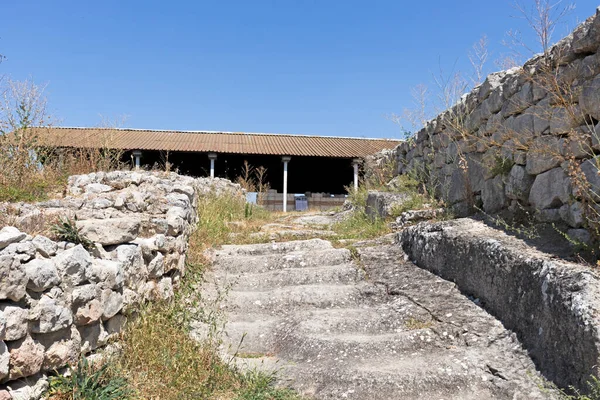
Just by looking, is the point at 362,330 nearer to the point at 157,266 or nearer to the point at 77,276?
the point at 157,266

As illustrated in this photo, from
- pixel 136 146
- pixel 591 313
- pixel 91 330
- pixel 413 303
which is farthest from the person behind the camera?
pixel 136 146

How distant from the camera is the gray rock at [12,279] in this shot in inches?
81.1

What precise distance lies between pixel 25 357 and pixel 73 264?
0.55 m

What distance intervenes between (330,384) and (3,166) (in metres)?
3.71

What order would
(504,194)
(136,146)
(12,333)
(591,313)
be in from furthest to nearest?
(136,146)
(504,194)
(591,313)
(12,333)


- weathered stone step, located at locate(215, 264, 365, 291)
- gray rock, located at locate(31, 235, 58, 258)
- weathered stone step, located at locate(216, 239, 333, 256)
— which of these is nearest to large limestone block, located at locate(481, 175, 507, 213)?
weathered stone step, located at locate(215, 264, 365, 291)

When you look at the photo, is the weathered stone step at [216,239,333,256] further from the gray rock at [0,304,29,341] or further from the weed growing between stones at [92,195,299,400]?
the gray rock at [0,304,29,341]

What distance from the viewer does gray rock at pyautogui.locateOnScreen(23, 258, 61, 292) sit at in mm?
2213

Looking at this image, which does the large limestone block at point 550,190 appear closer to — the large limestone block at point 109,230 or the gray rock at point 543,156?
the gray rock at point 543,156

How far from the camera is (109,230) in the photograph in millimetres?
3078

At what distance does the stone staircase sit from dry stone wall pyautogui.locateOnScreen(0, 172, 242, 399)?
0.64 meters

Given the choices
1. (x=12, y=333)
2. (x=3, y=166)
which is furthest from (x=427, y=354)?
(x=3, y=166)

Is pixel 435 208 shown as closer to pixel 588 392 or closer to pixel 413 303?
pixel 413 303

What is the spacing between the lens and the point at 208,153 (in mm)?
15562
